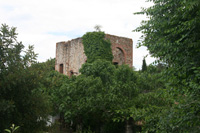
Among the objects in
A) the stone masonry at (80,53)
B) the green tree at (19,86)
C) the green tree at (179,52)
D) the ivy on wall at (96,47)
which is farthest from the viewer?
the stone masonry at (80,53)

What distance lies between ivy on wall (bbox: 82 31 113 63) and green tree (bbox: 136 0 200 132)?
1294 centimetres

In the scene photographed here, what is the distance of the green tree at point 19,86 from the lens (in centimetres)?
717

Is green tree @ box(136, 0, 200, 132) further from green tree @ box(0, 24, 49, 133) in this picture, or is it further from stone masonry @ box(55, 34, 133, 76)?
stone masonry @ box(55, 34, 133, 76)

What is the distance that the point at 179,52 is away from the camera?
6.96m

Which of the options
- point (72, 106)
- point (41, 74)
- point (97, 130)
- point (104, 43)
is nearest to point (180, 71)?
point (41, 74)

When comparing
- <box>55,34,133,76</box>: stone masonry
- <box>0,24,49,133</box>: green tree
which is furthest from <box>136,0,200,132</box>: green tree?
<box>55,34,133,76</box>: stone masonry

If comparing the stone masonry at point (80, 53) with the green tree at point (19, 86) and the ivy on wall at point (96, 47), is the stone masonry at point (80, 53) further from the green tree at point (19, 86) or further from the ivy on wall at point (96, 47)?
the green tree at point (19, 86)

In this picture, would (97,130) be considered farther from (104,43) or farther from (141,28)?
(141,28)

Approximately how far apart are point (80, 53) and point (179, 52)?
1575cm

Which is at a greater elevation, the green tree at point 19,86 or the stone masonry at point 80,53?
the stone masonry at point 80,53

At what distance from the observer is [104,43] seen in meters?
21.0

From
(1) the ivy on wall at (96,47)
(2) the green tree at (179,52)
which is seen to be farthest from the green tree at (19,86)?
(1) the ivy on wall at (96,47)

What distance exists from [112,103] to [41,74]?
19.8 ft

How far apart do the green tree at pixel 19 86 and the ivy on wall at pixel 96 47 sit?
40.8ft
